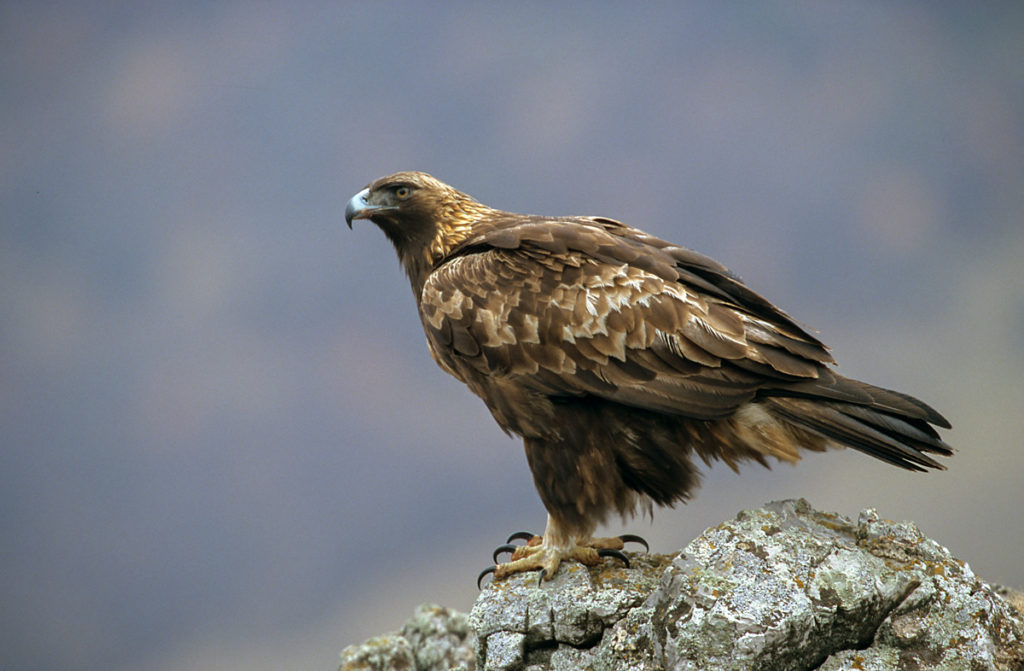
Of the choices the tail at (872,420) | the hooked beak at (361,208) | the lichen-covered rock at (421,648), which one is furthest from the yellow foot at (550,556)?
the hooked beak at (361,208)

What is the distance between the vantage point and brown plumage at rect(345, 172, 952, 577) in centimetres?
524

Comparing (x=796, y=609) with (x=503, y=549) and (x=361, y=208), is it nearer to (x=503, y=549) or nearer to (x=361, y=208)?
(x=503, y=549)

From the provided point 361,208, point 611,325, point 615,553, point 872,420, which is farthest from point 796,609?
point 361,208

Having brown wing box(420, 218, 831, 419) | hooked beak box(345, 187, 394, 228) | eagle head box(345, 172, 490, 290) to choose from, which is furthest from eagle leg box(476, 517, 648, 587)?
hooked beak box(345, 187, 394, 228)

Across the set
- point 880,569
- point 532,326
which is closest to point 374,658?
point 532,326

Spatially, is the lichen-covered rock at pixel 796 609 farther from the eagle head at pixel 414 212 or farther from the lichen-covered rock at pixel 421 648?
the eagle head at pixel 414 212

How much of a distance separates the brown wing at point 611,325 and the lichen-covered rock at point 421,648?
287 centimetres

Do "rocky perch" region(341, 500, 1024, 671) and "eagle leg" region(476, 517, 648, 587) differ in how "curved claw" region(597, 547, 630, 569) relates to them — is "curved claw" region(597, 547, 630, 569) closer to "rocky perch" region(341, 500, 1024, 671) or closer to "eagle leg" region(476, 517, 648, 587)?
"eagle leg" region(476, 517, 648, 587)

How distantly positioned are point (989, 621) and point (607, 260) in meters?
2.78

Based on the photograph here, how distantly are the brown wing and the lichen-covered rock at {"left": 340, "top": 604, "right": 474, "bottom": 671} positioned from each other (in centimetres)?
287

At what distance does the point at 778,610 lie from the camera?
469 cm

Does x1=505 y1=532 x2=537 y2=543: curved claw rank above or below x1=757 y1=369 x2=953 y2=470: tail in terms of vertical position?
above

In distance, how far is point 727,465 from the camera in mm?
5688

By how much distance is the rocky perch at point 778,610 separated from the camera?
468 centimetres
